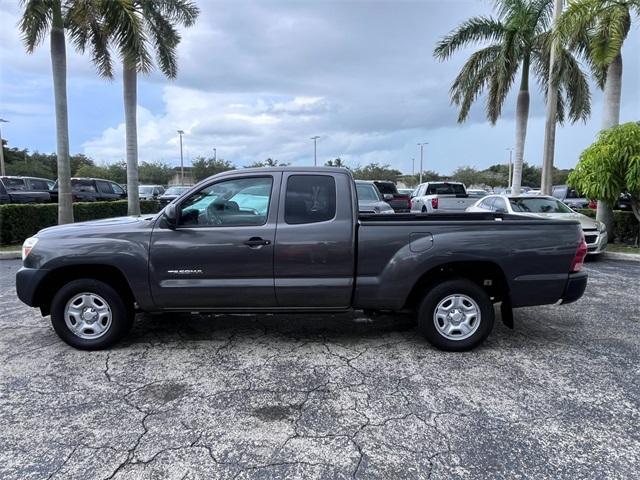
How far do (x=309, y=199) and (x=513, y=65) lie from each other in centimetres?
1578

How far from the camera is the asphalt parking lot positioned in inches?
107

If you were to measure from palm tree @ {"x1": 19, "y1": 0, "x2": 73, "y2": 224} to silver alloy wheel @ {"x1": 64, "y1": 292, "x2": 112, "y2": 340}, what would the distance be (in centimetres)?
864

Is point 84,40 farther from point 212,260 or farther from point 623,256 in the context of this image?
point 623,256

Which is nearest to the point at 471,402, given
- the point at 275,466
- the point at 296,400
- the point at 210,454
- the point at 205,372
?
the point at 296,400

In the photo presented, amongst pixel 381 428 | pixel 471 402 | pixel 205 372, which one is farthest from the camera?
pixel 205 372

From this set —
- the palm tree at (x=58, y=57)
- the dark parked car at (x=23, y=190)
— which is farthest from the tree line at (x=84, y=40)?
the dark parked car at (x=23, y=190)

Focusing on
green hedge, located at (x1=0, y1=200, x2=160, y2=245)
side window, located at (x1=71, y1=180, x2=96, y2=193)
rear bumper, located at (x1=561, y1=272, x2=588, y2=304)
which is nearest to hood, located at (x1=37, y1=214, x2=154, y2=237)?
rear bumper, located at (x1=561, y1=272, x2=588, y2=304)

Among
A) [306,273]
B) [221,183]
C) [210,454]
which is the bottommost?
[210,454]

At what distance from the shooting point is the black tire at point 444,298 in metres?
4.34

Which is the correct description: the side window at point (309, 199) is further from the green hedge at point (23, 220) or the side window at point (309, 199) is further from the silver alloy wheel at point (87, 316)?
the green hedge at point (23, 220)

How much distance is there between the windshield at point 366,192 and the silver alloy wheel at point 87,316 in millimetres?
9218

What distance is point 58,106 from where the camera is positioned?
1158cm

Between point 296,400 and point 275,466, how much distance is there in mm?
807

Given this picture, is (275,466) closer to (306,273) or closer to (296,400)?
(296,400)
